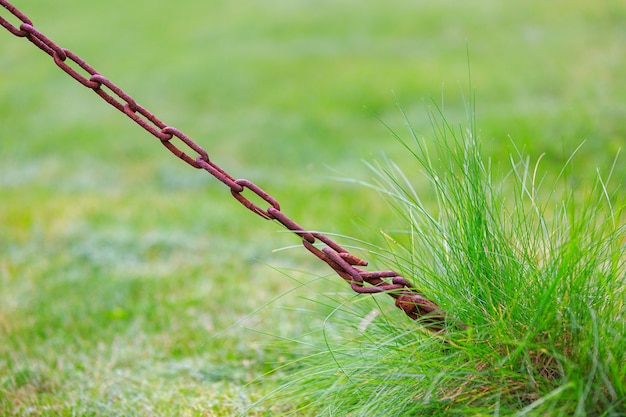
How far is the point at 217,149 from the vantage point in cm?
1065

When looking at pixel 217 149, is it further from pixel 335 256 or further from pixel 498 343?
pixel 498 343

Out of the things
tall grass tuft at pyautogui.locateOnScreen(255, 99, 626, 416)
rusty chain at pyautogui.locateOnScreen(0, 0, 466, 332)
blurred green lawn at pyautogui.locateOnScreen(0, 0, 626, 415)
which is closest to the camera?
tall grass tuft at pyautogui.locateOnScreen(255, 99, 626, 416)

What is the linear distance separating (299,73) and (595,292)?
12738 mm

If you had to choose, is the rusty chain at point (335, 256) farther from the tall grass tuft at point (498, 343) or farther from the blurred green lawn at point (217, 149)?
the blurred green lawn at point (217, 149)

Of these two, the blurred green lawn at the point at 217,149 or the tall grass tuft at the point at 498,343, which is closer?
the tall grass tuft at the point at 498,343

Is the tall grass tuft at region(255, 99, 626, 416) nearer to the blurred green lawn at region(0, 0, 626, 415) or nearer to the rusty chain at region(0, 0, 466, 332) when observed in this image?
the rusty chain at region(0, 0, 466, 332)

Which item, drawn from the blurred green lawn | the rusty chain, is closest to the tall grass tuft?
the rusty chain

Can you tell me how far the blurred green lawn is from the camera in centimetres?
383

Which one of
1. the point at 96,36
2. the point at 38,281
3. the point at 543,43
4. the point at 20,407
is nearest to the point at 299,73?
the point at 543,43

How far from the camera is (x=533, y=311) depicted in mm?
2205

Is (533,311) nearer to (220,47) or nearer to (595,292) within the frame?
(595,292)

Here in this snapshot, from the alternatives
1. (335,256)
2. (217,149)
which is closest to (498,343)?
(335,256)

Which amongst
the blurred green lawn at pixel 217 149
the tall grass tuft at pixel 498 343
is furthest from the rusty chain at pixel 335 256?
the blurred green lawn at pixel 217 149

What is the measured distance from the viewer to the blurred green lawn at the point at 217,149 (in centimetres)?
383
